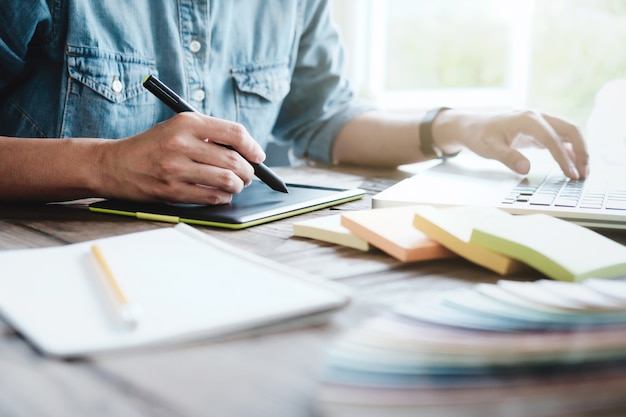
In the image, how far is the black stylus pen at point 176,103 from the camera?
77cm

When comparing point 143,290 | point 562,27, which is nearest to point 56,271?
point 143,290

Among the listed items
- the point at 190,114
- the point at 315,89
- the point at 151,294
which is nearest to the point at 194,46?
the point at 315,89

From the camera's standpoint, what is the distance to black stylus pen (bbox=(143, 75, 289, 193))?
0.77 m

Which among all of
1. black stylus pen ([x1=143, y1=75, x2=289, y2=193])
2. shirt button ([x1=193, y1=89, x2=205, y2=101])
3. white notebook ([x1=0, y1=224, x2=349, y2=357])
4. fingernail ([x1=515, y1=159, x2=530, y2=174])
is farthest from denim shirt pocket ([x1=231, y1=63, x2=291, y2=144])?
white notebook ([x1=0, y1=224, x2=349, y2=357])

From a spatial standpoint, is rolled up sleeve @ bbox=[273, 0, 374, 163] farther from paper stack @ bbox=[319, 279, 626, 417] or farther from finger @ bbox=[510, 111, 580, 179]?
paper stack @ bbox=[319, 279, 626, 417]

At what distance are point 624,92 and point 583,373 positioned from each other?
3.45ft

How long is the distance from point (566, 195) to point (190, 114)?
1.47 ft

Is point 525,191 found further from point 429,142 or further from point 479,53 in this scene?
point 479,53

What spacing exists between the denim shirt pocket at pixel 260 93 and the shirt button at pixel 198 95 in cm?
11

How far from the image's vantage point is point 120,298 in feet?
1.28

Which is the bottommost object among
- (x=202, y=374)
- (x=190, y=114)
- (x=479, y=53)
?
(x=202, y=374)

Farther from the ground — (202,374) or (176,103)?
(176,103)

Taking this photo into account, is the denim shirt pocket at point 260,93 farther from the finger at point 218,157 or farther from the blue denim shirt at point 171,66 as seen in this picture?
the finger at point 218,157

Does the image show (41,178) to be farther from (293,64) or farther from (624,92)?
(624,92)
